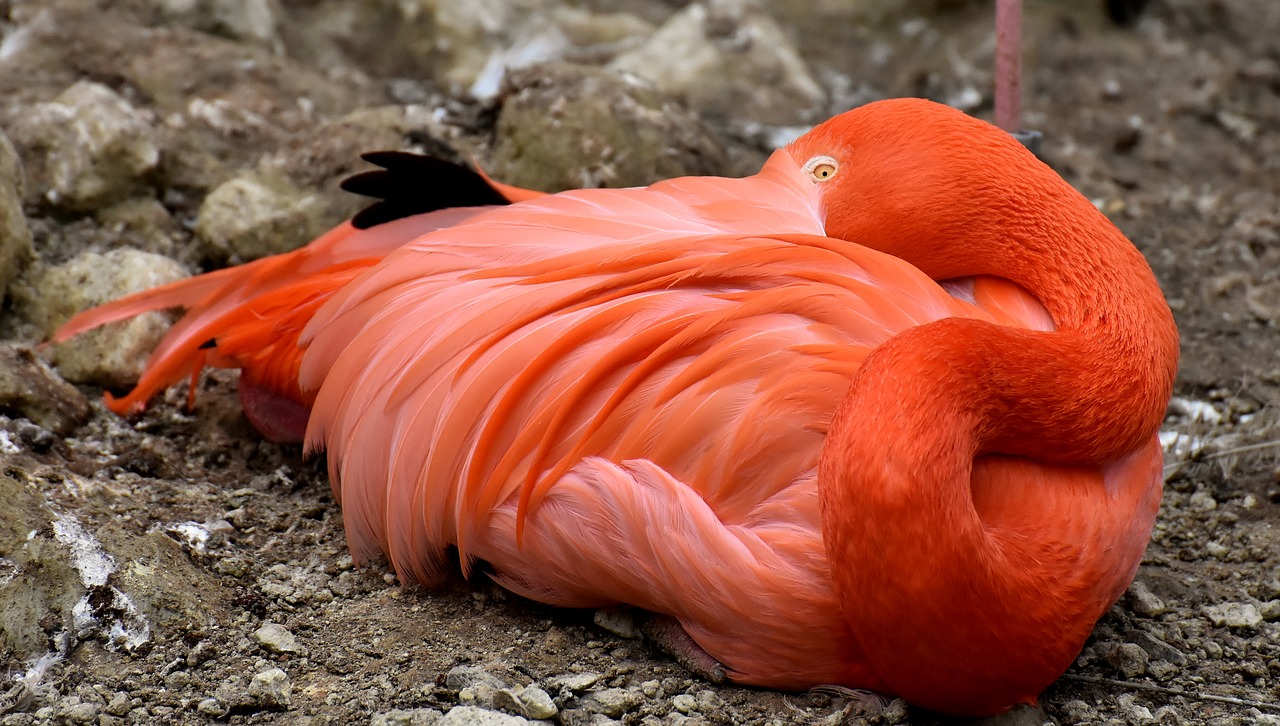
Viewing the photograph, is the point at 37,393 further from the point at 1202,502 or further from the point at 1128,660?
the point at 1202,502

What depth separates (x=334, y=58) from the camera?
4691mm

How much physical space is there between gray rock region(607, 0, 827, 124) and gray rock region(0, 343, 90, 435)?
2.46 metres

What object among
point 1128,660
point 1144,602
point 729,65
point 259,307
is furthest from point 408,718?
point 729,65

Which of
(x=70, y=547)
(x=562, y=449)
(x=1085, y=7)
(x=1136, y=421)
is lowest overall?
(x=70, y=547)

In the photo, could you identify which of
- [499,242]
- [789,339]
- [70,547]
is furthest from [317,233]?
[789,339]

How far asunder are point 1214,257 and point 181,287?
312 centimetres

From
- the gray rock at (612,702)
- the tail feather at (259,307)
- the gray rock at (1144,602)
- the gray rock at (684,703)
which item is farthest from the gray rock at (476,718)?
the gray rock at (1144,602)

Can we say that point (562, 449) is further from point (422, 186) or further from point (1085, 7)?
point (1085, 7)

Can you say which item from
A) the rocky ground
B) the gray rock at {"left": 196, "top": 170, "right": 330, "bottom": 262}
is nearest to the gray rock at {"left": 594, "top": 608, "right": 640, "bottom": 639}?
the rocky ground

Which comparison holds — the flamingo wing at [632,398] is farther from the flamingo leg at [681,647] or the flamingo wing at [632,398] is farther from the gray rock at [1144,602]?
the gray rock at [1144,602]

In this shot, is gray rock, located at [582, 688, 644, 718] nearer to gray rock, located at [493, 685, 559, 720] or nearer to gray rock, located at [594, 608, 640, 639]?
gray rock, located at [493, 685, 559, 720]

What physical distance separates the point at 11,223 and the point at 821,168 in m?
2.04

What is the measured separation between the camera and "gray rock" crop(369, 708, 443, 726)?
1913 millimetres

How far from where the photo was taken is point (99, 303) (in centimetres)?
315
